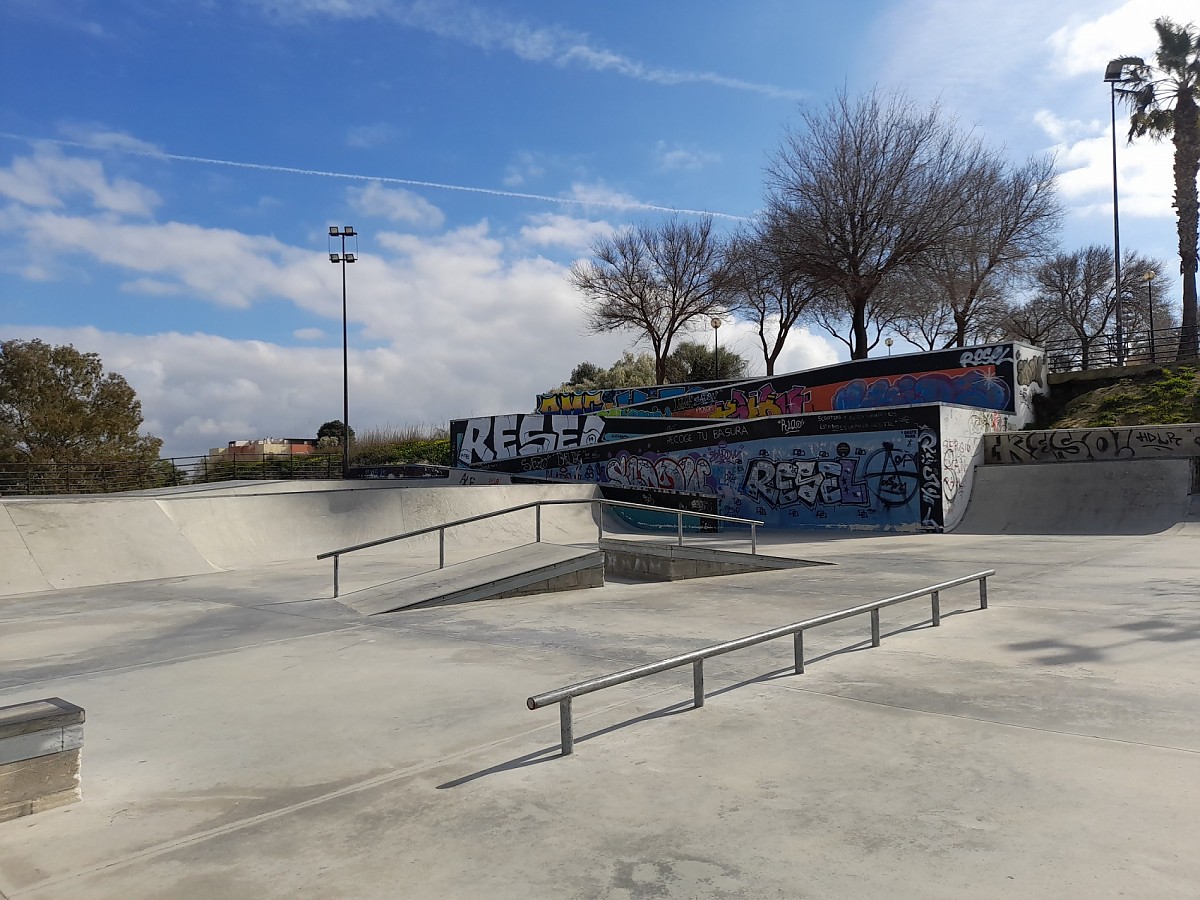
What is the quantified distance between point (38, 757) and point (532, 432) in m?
26.6

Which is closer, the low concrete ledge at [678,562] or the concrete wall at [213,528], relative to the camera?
the concrete wall at [213,528]

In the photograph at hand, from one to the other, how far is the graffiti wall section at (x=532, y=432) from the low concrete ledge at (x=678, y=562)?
34.5 ft

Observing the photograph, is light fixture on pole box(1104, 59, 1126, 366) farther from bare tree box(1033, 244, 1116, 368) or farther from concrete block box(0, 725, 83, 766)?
concrete block box(0, 725, 83, 766)

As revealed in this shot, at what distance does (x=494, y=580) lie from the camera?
1022cm

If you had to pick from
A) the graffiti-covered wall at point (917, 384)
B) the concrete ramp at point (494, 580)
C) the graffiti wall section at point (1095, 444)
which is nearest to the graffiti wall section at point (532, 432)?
the graffiti-covered wall at point (917, 384)

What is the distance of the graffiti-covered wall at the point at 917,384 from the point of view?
22.6 meters

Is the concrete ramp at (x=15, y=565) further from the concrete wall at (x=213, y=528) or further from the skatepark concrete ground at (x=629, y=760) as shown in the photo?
the skatepark concrete ground at (x=629, y=760)

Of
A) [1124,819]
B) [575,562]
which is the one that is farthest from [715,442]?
[1124,819]

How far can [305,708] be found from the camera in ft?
17.6

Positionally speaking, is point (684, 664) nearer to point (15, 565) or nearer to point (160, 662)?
point (160, 662)

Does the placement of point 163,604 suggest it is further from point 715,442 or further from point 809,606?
point 715,442

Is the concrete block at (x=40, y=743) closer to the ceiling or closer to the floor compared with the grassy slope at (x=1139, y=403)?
closer to the floor

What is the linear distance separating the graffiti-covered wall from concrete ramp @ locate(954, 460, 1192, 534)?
171 inches

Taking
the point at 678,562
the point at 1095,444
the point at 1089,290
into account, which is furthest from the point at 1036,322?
the point at 678,562
